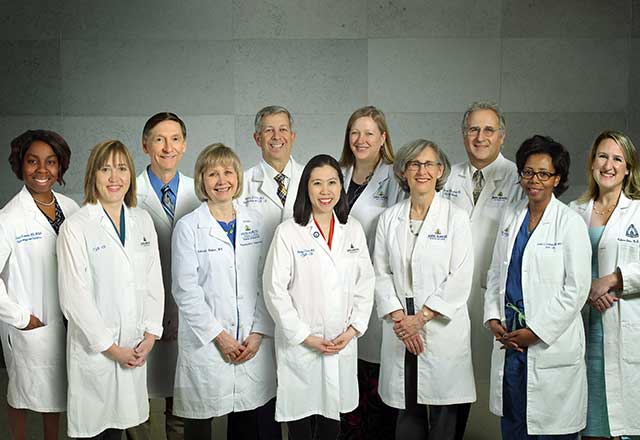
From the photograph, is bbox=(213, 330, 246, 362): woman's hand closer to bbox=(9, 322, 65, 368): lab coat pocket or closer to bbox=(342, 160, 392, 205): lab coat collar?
bbox=(9, 322, 65, 368): lab coat pocket

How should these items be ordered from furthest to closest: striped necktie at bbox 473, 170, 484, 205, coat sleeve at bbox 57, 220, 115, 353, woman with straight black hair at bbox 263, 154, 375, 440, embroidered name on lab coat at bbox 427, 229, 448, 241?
striped necktie at bbox 473, 170, 484, 205 → embroidered name on lab coat at bbox 427, 229, 448, 241 → woman with straight black hair at bbox 263, 154, 375, 440 → coat sleeve at bbox 57, 220, 115, 353

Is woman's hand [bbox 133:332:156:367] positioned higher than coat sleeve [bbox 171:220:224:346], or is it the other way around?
coat sleeve [bbox 171:220:224:346]

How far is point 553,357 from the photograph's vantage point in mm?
3160

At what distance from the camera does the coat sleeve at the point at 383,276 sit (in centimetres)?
332

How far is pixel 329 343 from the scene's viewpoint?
10.5 ft

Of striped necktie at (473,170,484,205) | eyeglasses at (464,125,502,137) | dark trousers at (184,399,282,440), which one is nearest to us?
dark trousers at (184,399,282,440)

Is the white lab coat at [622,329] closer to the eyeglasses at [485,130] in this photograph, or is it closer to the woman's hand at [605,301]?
the woman's hand at [605,301]

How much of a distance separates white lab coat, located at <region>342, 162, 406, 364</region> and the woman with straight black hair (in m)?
0.46

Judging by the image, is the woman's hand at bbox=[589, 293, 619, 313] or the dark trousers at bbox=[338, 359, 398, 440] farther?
the dark trousers at bbox=[338, 359, 398, 440]

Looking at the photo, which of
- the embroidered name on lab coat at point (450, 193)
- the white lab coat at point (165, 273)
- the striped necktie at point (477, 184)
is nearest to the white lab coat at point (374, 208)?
the embroidered name on lab coat at point (450, 193)

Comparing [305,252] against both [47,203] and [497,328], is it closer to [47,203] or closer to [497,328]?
[497,328]

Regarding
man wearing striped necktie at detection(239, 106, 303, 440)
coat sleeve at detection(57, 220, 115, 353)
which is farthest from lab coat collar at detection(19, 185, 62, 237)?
man wearing striped necktie at detection(239, 106, 303, 440)

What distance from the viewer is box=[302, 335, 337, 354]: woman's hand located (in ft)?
10.4

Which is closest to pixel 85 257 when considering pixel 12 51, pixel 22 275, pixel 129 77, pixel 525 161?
pixel 22 275
